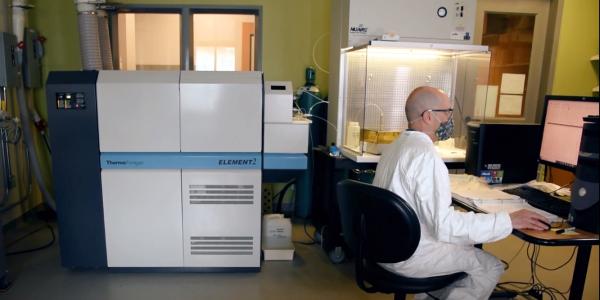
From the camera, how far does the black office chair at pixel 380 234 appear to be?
1315mm

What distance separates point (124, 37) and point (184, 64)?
2.65ft

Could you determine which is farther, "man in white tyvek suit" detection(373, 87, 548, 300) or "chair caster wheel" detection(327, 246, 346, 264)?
"chair caster wheel" detection(327, 246, 346, 264)

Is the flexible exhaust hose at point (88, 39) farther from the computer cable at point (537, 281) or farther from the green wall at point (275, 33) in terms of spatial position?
the computer cable at point (537, 281)

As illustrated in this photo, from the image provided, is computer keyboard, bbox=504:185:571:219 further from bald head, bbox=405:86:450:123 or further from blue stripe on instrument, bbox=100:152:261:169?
blue stripe on instrument, bbox=100:152:261:169

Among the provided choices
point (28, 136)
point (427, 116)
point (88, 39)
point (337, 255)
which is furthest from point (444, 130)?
point (28, 136)

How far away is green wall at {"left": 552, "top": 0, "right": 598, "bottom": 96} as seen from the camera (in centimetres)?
364

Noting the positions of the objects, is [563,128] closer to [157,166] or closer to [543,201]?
[543,201]

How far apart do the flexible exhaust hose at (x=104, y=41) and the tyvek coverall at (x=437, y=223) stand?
268cm

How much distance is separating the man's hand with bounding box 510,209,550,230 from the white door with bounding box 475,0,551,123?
2.36m

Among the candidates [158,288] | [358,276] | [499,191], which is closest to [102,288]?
[158,288]

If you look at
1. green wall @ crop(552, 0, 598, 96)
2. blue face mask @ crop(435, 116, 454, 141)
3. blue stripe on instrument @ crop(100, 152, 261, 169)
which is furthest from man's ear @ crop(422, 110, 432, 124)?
green wall @ crop(552, 0, 598, 96)

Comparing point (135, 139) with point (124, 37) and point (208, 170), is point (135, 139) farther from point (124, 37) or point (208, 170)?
point (124, 37)

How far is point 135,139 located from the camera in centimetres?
236

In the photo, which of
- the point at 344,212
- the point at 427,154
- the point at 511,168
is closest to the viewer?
the point at 427,154
